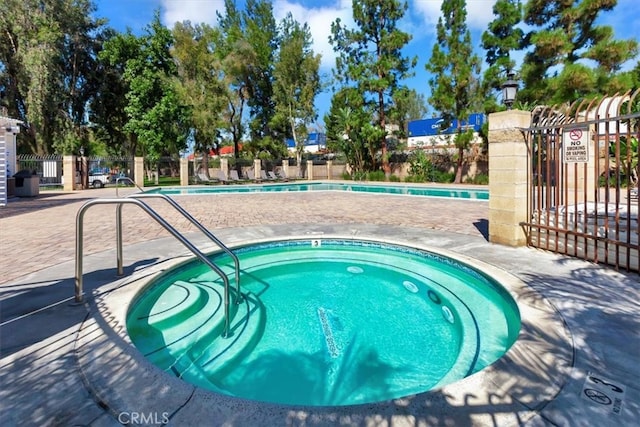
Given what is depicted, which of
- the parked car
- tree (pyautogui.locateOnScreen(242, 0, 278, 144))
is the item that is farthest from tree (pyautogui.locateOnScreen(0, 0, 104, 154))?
tree (pyautogui.locateOnScreen(242, 0, 278, 144))

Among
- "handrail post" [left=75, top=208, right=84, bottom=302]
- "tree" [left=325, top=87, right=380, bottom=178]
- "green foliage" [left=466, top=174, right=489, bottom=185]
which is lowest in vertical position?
"handrail post" [left=75, top=208, right=84, bottom=302]

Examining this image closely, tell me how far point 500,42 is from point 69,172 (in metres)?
23.7

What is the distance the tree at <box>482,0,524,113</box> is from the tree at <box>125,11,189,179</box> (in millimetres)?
19995

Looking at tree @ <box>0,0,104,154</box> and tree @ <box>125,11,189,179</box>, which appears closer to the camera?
tree @ <box>0,0,104,154</box>

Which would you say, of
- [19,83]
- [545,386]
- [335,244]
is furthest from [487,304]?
[19,83]

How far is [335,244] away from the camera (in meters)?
6.18

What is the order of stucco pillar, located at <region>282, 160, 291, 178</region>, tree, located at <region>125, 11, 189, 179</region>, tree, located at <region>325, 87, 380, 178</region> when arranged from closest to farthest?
tree, located at <region>125, 11, 189, 179</region> → tree, located at <region>325, 87, 380, 178</region> → stucco pillar, located at <region>282, 160, 291, 178</region>

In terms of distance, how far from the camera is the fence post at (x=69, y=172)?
18.1 metres

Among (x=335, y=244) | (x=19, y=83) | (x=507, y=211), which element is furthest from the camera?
(x=19, y=83)

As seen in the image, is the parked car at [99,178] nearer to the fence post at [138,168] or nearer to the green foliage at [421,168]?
the fence post at [138,168]

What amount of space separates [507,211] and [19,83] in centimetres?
2665

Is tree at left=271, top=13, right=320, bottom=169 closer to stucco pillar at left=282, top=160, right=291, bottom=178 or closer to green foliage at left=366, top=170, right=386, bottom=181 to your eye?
stucco pillar at left=282, top=160, right=291, bottom=178

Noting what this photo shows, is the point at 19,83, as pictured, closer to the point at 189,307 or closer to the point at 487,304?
the point at 189,307

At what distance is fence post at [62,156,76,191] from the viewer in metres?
18.1
